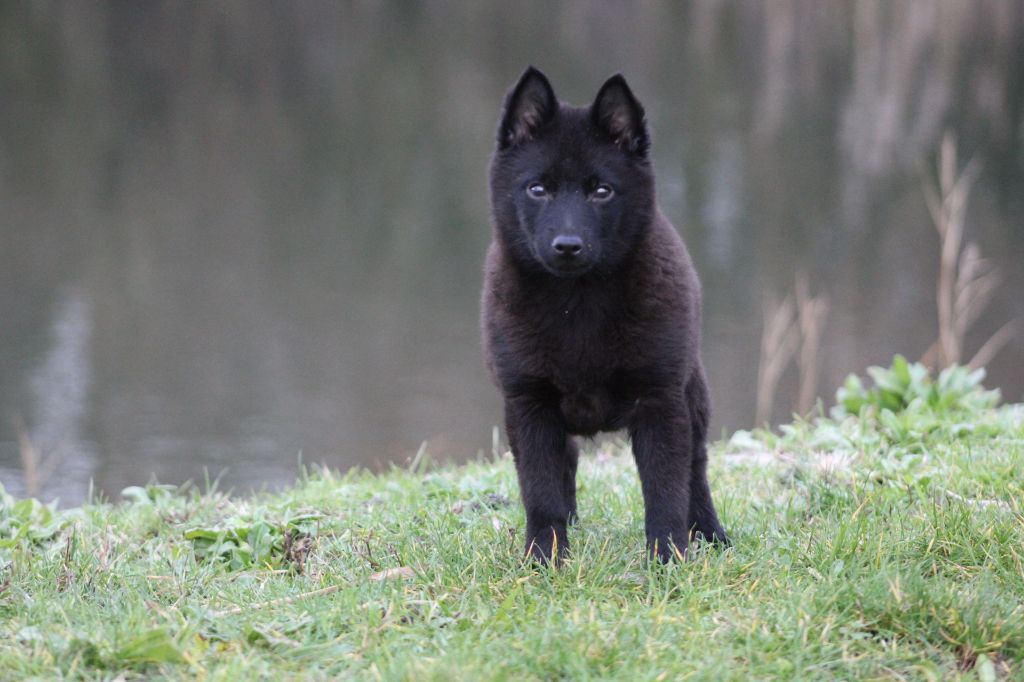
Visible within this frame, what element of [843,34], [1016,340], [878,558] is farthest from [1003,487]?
[843,34]

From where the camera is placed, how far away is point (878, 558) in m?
3.39

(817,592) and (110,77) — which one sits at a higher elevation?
(110,77)

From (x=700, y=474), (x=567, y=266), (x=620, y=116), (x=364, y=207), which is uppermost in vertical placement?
(x=620, y=116)

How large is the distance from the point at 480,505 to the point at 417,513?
0.29m

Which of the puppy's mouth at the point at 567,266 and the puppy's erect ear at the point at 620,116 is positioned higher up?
the puppy's erect ear at the point at 620,116

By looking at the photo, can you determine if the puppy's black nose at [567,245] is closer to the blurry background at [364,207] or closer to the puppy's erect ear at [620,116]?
the puppy's erect ear at [620,116]

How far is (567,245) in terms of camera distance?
3482mm

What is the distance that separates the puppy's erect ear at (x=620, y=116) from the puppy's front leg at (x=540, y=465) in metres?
0.87

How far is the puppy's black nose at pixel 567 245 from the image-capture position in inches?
137

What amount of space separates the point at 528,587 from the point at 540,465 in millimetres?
499

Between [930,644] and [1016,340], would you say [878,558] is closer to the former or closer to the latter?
[930,644]

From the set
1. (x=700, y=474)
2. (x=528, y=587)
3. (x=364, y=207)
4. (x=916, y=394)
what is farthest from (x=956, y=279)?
(x=528, y=587)

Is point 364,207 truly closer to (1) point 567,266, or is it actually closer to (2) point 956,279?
(2) point 956,279

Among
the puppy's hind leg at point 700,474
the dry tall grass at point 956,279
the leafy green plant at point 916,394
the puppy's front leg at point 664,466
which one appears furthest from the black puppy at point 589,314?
the dry tall grass at point 956,279
